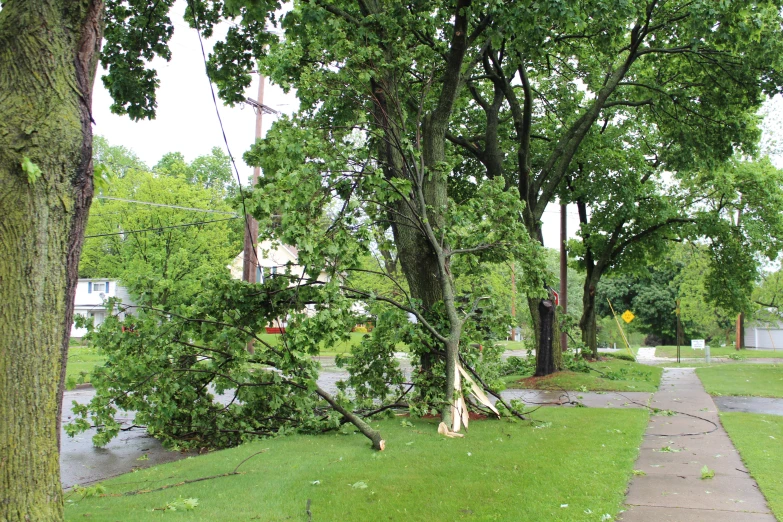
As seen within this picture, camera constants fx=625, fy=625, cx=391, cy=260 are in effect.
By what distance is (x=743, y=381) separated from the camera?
697 inches

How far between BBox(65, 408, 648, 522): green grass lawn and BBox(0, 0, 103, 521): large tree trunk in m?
1.35

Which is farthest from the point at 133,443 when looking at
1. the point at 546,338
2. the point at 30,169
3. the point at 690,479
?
the point at 546,338

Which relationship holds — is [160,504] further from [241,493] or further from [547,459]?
[547,459]

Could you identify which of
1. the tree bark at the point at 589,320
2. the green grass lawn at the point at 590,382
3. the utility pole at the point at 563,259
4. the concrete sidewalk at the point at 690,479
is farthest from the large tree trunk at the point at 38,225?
the tree bark at the point at 589,320

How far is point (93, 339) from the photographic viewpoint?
830cm

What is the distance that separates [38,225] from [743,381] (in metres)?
18.8

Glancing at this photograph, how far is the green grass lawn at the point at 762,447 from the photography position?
5.92m

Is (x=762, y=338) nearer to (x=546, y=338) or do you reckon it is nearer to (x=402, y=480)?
(x=546, y=338)

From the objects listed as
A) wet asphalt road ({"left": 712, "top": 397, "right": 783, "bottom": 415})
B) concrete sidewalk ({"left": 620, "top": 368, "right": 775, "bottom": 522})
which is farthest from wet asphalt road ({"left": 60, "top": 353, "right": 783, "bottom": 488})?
concrete sidewalk ({"left": 620, "top": 368, "right": 775, "bottom": 522})

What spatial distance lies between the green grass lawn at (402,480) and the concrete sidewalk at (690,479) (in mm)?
229

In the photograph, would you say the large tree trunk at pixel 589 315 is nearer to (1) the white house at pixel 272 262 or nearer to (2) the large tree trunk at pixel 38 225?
(1) the white house at pixel 272 262

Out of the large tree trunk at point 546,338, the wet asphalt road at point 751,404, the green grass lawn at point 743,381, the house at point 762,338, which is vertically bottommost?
the house at point 762,338

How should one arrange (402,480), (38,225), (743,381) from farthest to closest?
(743,381) → (402,480) → (38,225)

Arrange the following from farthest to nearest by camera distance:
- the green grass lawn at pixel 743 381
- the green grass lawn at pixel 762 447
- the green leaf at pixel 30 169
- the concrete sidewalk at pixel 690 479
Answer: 1. the green grass lawn at pixel 743 381
2. the green grass lawn at pixel 762 447
3. the concrete sidewalk at pixel 690 479
4. the green leaf at pixel 30 169
